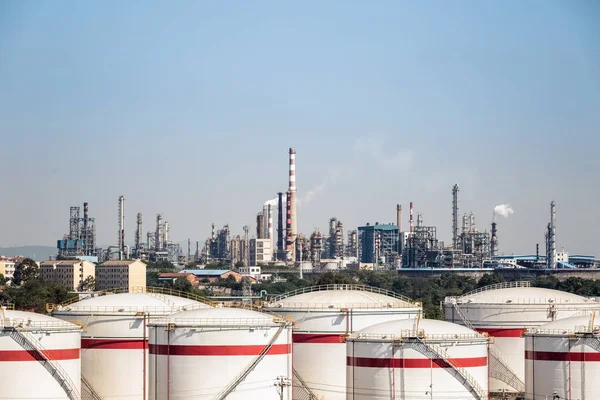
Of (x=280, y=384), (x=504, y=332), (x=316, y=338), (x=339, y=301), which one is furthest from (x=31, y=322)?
(x=504, y=332)

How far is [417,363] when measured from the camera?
4116cm

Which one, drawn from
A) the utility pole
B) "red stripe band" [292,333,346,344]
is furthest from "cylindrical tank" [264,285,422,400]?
the utility pole

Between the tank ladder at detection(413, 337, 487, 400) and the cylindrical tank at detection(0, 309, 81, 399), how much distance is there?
43.3 feet

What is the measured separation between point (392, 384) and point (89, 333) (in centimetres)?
1416

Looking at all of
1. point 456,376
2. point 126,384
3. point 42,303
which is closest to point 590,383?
point 456,376

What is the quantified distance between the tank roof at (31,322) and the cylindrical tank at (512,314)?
67.2ft

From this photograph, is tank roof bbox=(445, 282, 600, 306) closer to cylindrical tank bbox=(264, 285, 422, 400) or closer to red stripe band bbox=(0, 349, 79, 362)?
cylindrical tank bbox=(264, 285, 422, 400)

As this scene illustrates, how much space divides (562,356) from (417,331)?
6.87 metres

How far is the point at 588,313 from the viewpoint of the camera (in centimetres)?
5331

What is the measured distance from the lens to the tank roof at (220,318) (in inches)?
1626

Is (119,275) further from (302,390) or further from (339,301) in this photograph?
(302,390)

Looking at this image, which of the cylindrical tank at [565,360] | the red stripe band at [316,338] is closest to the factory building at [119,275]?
the red stripe band at [316,338]

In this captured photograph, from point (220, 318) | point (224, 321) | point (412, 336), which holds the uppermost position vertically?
point (220, 318)

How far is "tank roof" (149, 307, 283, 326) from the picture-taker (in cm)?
4131
